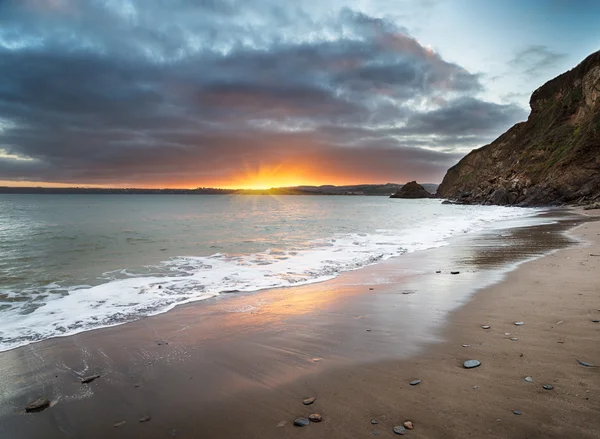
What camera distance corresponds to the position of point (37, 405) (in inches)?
131

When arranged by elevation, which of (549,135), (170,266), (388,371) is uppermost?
(549,135)

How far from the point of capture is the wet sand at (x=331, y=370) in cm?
283

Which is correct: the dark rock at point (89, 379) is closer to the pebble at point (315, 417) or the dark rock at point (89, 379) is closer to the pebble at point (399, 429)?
the pebble at point (315, 417)

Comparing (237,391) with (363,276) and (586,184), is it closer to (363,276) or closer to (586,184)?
(363,276)

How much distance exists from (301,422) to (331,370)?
3.29 ft

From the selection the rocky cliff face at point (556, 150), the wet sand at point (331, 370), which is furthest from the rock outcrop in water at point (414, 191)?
the wet sand at point (331, 370)

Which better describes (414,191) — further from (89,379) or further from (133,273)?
(89,379)

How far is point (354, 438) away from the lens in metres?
2.60

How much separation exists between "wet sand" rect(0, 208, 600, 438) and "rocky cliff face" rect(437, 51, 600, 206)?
51.2m

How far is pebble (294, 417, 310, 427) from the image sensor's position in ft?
9.20

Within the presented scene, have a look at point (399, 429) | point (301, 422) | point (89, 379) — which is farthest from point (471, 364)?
point (89, 379)

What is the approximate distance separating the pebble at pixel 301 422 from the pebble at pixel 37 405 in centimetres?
245

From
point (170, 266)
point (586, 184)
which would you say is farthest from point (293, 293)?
point (586, 184)

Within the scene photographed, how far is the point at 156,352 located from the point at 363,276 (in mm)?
6050
